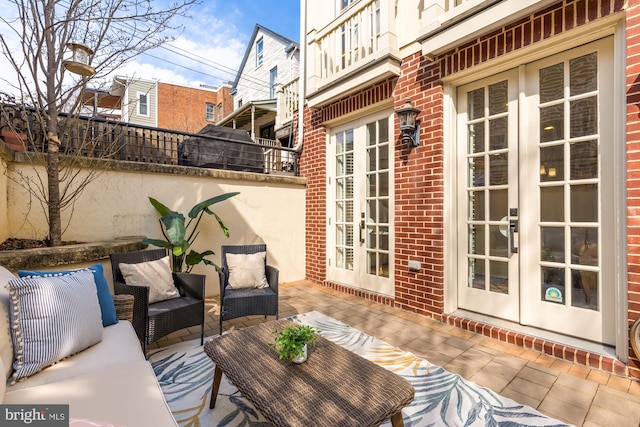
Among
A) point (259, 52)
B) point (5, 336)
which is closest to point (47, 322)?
point (5, 336)

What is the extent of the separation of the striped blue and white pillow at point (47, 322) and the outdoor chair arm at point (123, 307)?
1.56 ft

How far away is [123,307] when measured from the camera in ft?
7.52

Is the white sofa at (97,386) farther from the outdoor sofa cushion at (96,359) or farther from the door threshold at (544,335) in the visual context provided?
the door threshold at (544,335)

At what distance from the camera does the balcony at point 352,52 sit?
3.76 meters

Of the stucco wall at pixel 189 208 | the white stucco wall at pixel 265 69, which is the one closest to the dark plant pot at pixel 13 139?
the stucco wall at pixel 189 208

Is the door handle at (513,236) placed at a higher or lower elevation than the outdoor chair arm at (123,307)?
higher

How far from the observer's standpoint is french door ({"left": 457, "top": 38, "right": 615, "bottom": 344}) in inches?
98.2

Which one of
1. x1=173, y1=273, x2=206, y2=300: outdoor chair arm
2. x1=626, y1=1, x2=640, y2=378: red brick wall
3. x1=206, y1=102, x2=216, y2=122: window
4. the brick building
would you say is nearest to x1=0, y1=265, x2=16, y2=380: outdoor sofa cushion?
x1=173, y1=273, x2=206, y2=300: outdoor chair arm

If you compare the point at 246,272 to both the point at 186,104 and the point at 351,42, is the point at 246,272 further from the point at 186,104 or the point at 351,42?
the point at 186,104

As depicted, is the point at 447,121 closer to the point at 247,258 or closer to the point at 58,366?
the point at 247,258

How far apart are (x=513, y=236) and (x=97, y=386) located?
3.36 metres

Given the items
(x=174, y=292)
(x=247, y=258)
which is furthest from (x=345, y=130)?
(x=174, y=292)

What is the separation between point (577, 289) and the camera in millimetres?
2602

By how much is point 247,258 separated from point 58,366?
2014 millimetres
